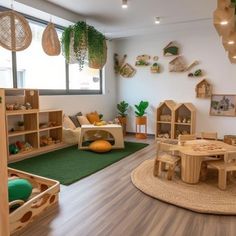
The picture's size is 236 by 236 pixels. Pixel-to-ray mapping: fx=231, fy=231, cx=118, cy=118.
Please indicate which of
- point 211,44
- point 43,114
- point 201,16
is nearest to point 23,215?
point 43,114

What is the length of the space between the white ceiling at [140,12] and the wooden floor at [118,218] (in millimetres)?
3124

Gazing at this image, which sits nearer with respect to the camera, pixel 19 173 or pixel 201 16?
pixel 19 173

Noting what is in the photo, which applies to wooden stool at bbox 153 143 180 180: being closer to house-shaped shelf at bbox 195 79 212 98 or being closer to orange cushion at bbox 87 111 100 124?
orange cushion at bbox 87 111 100 124

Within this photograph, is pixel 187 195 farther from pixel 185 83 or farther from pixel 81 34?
pixel 185 83

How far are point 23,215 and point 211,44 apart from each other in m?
5.37

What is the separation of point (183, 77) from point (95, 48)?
2.56m

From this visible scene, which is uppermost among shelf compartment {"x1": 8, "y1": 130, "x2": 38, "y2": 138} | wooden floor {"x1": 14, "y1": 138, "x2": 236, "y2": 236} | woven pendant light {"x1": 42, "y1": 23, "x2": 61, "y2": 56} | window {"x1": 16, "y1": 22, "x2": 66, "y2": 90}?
woven pendant light {"x1": 42, "y1": 23, "x2": 61, "y2": 56}

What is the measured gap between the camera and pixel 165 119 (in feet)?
19.5

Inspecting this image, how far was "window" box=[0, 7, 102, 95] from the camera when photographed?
4258 mm

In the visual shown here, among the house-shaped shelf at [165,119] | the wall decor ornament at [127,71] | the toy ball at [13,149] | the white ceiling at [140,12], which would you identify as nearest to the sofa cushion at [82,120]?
the toy ball at [13,149]

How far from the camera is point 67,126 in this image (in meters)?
5.17

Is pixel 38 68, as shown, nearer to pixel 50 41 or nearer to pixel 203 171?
pixel 50 41

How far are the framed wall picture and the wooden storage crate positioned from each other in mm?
4438

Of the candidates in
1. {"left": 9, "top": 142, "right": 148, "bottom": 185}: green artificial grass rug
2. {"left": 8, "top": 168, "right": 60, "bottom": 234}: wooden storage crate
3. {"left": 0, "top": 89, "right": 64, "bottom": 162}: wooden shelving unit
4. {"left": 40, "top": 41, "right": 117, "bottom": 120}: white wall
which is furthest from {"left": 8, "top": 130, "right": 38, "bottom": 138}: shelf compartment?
{"left": 8, "top": 168, "right": 60, "bottom": 234}: wooden storage crate
